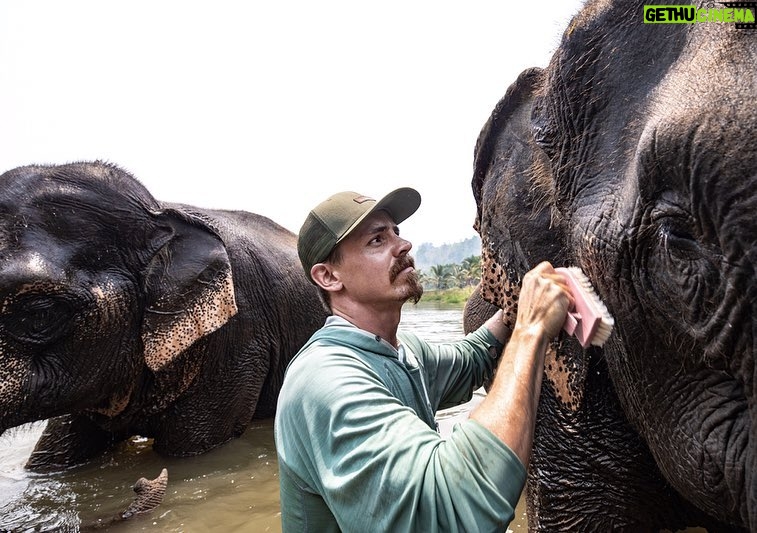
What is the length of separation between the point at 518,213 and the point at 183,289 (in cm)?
322

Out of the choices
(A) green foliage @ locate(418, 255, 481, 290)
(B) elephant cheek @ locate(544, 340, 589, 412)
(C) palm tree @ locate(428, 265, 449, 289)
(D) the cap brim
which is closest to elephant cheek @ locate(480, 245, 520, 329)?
(B) elephant cheek @ locate(544, 340, 589, 412)

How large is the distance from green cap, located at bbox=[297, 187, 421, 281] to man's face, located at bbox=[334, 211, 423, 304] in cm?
5

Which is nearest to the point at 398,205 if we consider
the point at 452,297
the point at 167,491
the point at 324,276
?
the point at 324,276

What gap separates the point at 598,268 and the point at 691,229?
377mm

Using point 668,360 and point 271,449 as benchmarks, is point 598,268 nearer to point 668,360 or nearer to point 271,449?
point 668,360

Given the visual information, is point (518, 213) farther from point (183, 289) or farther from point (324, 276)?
point (183, 289)

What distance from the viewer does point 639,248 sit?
1523 millimetres

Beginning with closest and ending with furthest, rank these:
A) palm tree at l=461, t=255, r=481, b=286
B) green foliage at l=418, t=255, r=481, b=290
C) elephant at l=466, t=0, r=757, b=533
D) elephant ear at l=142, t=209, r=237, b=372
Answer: elephant at l=466, t=0, r=757, b=533
elephant ear at l=142, t=209, r=237, b=372
palm tree at l=461, t=255, r=481, b=286
green foliage at l=418, t=255, r=481, b=290

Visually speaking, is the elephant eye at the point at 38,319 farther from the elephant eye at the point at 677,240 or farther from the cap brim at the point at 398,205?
the elephant eye at the point at 677,240

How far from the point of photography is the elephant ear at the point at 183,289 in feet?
15.2

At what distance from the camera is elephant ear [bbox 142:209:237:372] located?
4.63m

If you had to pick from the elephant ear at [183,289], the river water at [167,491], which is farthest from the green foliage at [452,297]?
the elephant ear at [183,289]

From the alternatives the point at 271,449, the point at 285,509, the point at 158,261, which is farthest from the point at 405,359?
the point at 271,449

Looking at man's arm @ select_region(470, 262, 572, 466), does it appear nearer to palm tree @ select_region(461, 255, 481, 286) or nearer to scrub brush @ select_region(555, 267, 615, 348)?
scrub brush @ select_region(555, 267, 615, 348)
